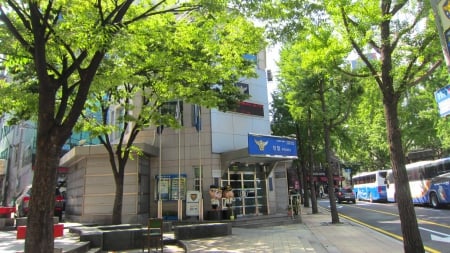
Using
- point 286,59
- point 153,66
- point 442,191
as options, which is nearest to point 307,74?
point 286,59

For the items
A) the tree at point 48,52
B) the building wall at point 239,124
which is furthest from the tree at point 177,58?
the building wall at point 239,124

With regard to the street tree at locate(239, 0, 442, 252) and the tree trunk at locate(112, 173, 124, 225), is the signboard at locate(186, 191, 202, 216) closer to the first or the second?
the tree trunk at locate(112, 173, 124, 225)

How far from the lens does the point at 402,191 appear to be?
8.62 m

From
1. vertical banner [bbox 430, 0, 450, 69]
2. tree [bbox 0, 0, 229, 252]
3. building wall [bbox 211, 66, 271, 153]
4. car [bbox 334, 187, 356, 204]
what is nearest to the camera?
vertical banner [bbox 430, 0, 450, 69]

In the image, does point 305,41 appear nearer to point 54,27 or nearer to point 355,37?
point 355,37

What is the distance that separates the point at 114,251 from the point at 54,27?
749cm

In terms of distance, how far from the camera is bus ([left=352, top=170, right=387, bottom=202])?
123 feet

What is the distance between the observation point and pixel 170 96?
573 inches

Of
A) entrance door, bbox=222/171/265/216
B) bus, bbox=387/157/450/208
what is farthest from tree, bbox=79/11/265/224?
bus, bbox=387/157/450/208

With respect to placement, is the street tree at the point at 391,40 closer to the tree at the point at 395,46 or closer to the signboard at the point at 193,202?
the tree at the point at 395,46

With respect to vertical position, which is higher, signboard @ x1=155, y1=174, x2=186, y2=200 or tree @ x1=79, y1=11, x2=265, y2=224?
tree @ x1=79, y1=11, x2=265, y2=224

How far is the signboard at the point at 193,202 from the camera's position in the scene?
1930cm

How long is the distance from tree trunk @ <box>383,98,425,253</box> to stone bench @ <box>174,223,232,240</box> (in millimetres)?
7440

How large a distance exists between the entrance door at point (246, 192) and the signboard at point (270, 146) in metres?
2.73
